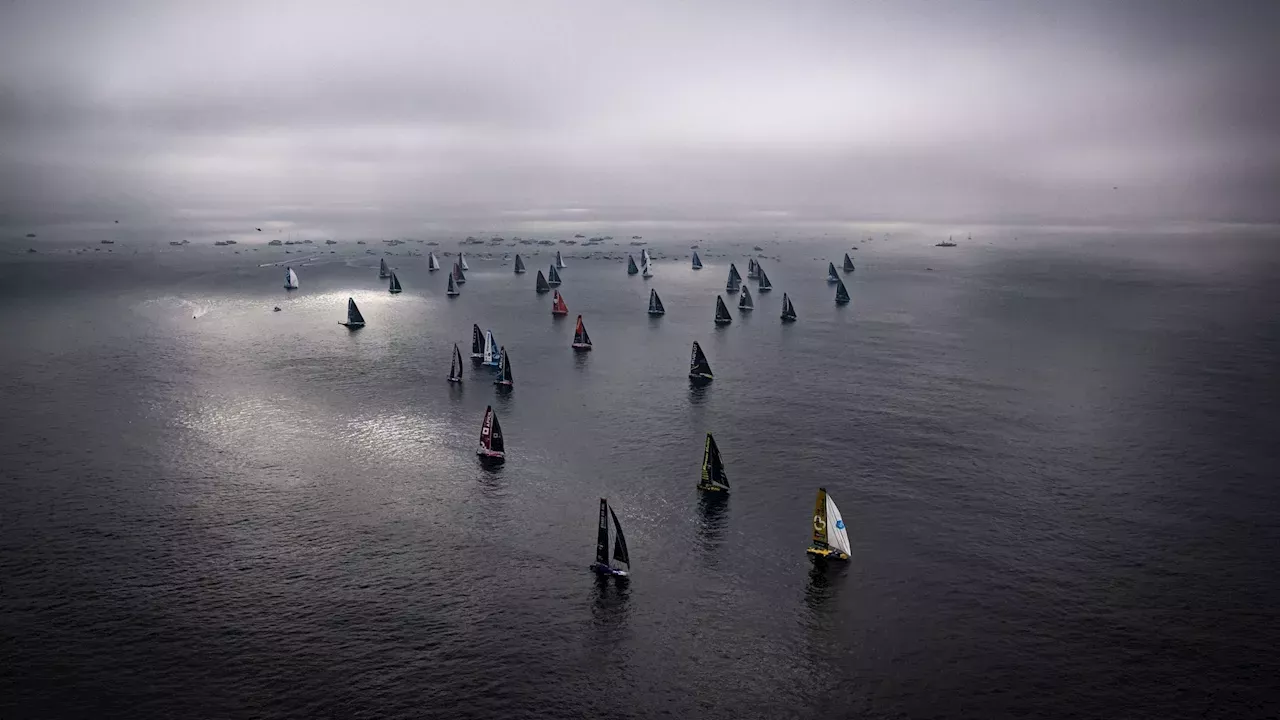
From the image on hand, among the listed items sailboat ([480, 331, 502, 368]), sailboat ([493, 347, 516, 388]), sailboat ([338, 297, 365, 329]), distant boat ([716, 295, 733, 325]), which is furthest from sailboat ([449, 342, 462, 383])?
distant boat ([716, 295, 733, 325])

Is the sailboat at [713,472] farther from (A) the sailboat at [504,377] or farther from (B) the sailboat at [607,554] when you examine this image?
(A) the sailboat at [504,377]

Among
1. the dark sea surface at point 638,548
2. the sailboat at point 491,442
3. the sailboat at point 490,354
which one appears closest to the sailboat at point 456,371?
the dark sea surface at point 638,548

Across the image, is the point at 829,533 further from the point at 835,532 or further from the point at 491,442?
the point at 491,442

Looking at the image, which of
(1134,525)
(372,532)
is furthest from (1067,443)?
(372,532)

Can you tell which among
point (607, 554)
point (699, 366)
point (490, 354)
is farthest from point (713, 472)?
point (490, 354)

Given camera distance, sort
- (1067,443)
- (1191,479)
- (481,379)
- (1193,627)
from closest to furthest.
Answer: (1193,627) < (1191,479) < (1067,443) < (481,379)

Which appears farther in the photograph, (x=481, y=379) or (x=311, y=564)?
(x=481, y=379)

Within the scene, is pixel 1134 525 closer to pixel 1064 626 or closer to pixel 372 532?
pixel 1064 626
